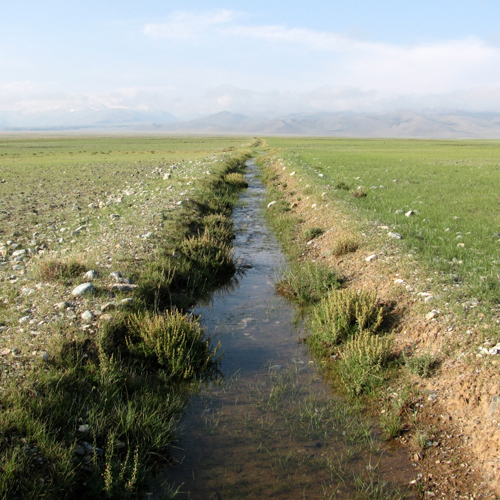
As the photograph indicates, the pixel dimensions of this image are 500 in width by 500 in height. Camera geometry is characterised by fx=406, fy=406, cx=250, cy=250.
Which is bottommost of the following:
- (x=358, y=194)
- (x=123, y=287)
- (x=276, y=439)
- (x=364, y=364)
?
(x=276, y=439)

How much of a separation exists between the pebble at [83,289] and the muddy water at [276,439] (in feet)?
7.48

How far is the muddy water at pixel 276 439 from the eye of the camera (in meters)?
4.18

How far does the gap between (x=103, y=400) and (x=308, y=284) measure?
5247mm

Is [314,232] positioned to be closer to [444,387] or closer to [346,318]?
[346,318]

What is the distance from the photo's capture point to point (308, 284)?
9.03m

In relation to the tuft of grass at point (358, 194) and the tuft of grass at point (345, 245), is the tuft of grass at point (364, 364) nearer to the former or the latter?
the tuft of grass at point (345, 245)

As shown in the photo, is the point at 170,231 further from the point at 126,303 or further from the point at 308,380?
the point at 308,380

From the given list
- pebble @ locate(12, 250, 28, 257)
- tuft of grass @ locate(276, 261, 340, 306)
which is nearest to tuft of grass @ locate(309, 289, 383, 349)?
tuft of grass @ locate(276, 261, 340, 306)

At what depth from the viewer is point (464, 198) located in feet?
49.2

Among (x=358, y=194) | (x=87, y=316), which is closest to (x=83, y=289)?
(x=87, y=316)

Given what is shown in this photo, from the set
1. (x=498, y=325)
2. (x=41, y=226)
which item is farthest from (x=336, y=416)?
(x=41, y=226)

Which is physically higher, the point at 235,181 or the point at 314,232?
the point at 235,181

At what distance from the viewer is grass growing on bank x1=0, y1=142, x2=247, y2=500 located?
3.81 meters

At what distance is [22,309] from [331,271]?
624cm
